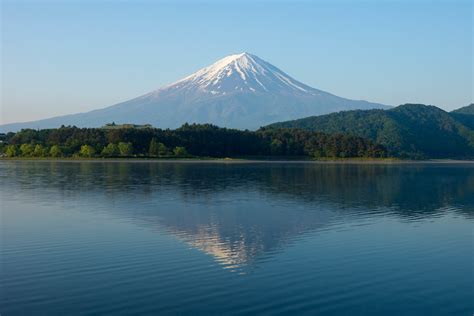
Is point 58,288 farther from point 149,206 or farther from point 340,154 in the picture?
point 340,154

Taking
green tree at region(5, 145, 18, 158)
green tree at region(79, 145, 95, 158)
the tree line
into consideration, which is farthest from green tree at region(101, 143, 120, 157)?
green tree at region(5, 145, 18, 158)

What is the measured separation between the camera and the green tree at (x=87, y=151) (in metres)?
99.9

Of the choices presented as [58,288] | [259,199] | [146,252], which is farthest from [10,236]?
[259,199]

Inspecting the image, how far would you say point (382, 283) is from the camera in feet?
47.3

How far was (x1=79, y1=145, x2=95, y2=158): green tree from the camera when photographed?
9994 centimetres

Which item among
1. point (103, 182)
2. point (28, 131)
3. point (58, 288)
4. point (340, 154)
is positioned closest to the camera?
point (58, 288)

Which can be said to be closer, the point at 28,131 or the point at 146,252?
the point at 146,252

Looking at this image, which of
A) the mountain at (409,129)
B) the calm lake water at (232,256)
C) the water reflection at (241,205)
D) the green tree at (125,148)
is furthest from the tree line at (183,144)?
the calm lake water at (232,256)

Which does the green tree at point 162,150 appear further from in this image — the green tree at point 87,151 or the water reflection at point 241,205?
the water reflection at point 241,205

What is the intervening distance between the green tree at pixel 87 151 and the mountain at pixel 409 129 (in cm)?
6908

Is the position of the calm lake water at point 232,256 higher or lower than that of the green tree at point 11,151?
lower

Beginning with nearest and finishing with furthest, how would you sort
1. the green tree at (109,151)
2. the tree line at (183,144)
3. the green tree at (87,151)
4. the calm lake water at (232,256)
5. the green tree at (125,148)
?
the calm lake water at (232,256) < the green tree at (87,151) < the green tree at (109,151) < the green tree at (125,148) < the tree line at (183,144)

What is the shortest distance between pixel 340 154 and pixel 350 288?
329 ft

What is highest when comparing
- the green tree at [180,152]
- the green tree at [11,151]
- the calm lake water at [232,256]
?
the green tree at [11,151]
